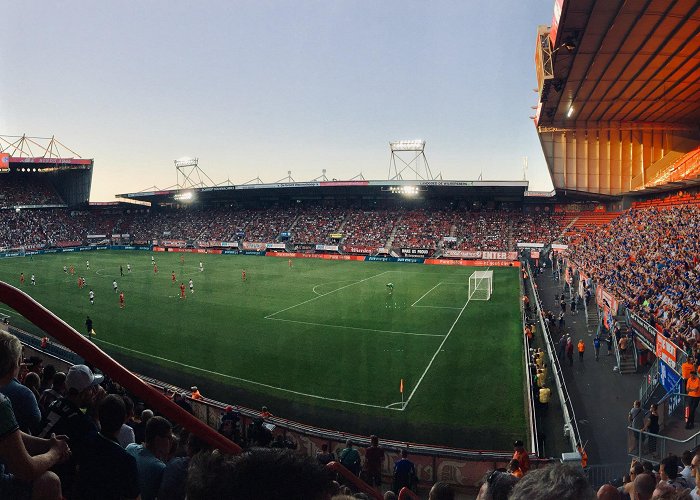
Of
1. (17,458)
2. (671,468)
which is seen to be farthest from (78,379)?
(671,468)

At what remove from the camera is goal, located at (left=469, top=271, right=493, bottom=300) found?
32.9 metres

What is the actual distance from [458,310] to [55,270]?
42.5 m

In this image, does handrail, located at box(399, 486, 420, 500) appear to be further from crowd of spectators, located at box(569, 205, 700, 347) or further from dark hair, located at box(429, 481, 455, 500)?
crowd of spectators, located at box(569, 205, 700, 347)

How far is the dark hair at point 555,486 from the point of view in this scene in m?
1.91

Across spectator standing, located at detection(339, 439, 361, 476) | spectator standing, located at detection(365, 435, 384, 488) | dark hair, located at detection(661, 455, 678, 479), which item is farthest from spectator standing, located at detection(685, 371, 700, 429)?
spectator standing, located at detection(339, 439, 361, 476)

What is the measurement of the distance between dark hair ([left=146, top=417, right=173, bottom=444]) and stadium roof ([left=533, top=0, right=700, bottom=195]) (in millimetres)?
21096

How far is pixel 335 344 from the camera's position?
21.7m

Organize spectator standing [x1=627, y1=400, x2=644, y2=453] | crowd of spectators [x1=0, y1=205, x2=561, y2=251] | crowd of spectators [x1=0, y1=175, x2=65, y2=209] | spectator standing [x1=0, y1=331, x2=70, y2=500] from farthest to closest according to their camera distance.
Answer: crowd of spectators [x1=0, y1=175, x2=65, y2=209], crowd of spectators [x1=0, y1=205, x2=561, y2=251], spectator standing [x1=627, y1=400, x2=644, y2=453], spectator standing [x1=0, y1=331, x2=70, y2=500]

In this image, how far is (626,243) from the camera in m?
35.5

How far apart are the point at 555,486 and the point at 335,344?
2017cm

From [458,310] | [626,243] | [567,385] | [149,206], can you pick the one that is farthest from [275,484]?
[149,206]

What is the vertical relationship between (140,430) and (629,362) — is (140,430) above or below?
above

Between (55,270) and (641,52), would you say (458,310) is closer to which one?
(641,52)

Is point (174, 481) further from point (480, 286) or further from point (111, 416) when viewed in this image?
point (480, 286)
